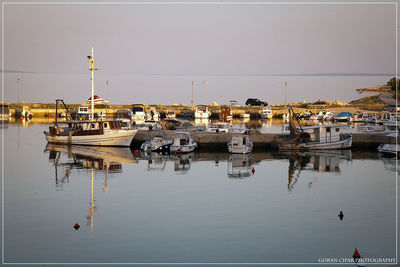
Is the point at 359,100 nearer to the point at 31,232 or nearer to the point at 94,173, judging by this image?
the point at 94,173

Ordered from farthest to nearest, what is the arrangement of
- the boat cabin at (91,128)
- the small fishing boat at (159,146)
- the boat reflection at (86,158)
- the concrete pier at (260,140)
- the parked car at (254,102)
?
the parked car at (254,102), the boat cabin at (91,128), the concrete pier at (260,140), the small fishing boat at (159,146), the boat reflection at (86,158)

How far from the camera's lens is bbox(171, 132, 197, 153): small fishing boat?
53550 millimetres

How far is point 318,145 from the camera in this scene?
56594mm

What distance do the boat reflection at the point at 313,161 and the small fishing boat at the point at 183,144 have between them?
9.12m

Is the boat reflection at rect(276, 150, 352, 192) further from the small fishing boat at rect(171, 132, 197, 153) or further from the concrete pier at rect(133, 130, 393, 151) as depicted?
the small fishing boat at rect(171, 132, 197, 153)

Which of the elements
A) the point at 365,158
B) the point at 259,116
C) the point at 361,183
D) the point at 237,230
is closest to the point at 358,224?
the point at 237,230

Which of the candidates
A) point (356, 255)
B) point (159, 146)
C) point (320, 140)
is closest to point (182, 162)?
point (159, 146)

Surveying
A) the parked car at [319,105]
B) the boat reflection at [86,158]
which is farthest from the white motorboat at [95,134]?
the parked car at [319,105]

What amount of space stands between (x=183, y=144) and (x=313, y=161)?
45.3 ft

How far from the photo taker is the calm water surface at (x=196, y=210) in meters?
21.4

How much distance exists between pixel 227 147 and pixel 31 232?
107 feet

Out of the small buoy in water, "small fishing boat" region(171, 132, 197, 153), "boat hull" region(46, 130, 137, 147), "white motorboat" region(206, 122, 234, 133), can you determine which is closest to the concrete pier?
"small fishing boat" region(171, 132, 197, 153)

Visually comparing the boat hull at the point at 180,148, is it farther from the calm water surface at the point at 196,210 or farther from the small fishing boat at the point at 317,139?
the small fishing boat at the point at 317,139

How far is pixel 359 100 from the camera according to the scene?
173375mm
